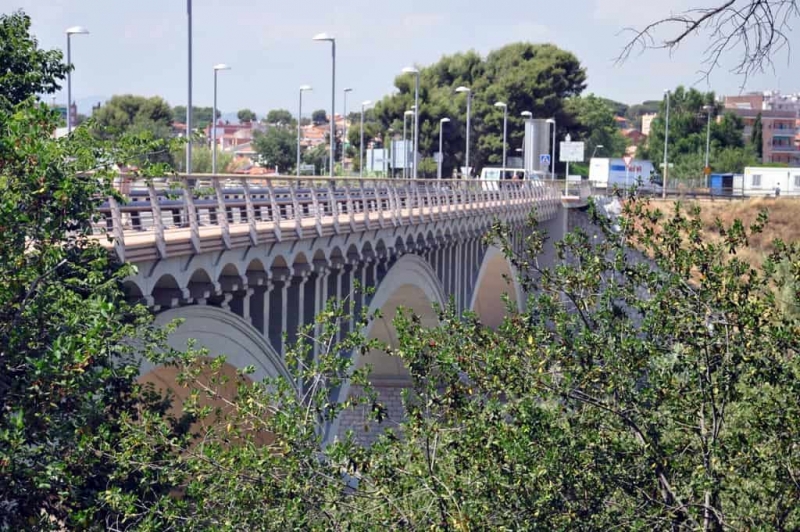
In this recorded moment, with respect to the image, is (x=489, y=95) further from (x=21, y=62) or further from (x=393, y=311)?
(x=21, y=62)

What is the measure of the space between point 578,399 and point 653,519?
961 millimetres

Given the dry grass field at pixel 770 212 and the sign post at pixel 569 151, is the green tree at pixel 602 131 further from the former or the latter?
the dry grass field at pixel 770 212

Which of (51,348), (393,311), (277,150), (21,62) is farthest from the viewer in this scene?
(277,150)

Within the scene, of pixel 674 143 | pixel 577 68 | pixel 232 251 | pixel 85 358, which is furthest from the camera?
pixel 674 143

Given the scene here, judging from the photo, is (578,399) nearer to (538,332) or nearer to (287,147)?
(538,332)

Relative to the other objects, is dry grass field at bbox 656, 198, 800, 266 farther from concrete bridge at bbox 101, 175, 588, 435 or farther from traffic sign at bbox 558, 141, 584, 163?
concrete bridge at bbox 101, 175, 588, 435

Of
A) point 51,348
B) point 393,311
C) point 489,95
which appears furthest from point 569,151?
point 51,348

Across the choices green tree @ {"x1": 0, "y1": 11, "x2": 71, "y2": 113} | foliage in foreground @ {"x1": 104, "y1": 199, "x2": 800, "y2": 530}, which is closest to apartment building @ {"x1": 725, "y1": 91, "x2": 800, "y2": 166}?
green tree @ {"x1": 0, "y1": 11, "x2": 71, "y2": 113}

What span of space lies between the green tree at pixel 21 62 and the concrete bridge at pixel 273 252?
1.37 m

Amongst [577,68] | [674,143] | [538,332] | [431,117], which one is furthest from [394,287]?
[674,143]

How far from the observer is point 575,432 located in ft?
29.3

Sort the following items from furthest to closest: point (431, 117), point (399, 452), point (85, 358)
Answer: point (431, 117)
point (399, 452)
point (85, 358)

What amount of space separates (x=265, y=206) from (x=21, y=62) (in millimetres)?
7860

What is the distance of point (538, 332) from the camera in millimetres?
9734
